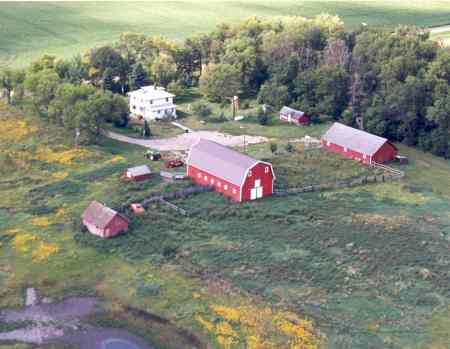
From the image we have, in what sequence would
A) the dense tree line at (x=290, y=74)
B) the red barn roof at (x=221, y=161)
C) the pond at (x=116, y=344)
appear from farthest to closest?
the dense tree line at (x=290, y=74) → the red barn roof at (x=221, y=161) → the pond at (x=116, y=344)

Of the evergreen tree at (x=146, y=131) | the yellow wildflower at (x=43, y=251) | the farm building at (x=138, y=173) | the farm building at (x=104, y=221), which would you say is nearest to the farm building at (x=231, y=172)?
the farm building at (x=138, y=173)

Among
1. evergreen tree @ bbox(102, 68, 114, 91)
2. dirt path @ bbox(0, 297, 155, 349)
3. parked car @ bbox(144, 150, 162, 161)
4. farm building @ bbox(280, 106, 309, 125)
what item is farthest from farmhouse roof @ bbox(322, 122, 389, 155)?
dirt path @ bbox(0, 297, 155, 349)

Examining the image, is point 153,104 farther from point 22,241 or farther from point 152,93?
point 22,241

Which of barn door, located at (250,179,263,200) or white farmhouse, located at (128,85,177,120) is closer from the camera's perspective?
barn door, located at (250,179,263,200)

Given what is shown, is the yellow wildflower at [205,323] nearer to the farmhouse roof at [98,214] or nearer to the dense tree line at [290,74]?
the farmhouse roof at [98,214]

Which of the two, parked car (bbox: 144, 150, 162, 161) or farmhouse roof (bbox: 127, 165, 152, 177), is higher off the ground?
farmhouse roof (bbox: 127, 165, 152, 177)

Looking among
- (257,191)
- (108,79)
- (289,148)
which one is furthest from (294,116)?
(108,79)

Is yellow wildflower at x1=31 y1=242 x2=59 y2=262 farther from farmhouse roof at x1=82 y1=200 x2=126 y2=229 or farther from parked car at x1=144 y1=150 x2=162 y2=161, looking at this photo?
parked car at x1=144 y1=150 x2=162 y2=161
